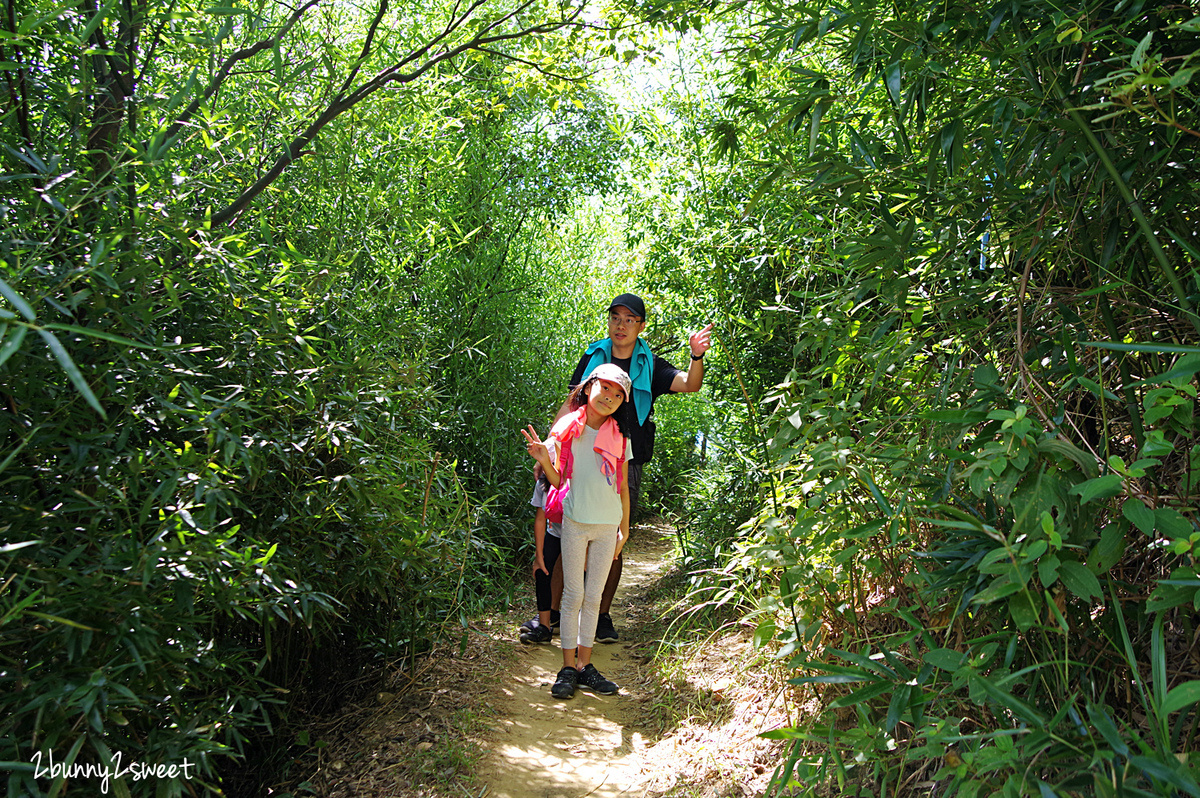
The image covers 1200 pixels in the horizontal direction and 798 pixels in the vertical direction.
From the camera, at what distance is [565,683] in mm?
3109

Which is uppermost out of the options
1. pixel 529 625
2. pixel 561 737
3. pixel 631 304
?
pixel 631 304

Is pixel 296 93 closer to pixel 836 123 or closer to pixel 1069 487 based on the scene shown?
pixel 836 123

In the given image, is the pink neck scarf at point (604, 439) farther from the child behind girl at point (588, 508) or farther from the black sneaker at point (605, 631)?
the black sneaker at point (605, 631)

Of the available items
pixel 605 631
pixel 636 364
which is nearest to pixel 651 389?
pixel 636 364

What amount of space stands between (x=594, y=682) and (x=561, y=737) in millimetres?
388

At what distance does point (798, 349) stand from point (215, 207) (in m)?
1.85

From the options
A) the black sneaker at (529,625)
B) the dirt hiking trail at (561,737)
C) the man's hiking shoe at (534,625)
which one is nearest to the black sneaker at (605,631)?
the dirt hiking trail at (561,737)

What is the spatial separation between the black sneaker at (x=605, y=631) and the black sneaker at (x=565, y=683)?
2.43 ft

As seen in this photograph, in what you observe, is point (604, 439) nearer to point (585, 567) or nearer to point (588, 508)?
point (588, 508)

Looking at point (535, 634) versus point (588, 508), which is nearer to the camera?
point (588, 508)

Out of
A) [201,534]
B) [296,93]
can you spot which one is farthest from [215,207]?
[201,534]

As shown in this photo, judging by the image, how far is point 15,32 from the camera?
1483mm

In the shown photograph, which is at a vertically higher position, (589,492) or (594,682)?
(589,492)

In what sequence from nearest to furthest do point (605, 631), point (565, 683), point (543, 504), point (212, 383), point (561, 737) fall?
1. point (212, 383)
2. point (561, 737)
3. point (565, 683)
4. point (543, 504)
5. point (605, 631)
